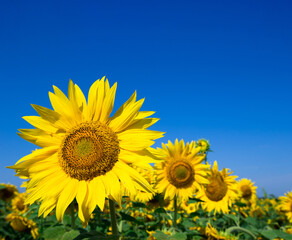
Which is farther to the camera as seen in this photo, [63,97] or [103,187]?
[63,97]

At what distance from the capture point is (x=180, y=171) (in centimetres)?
500

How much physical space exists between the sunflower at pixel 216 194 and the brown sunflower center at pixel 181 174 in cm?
112

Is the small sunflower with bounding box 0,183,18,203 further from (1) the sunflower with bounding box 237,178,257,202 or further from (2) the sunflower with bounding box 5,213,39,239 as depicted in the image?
(1) the sunflower with bounding box 237,178,257,202

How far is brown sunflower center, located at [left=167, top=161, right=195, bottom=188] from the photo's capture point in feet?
16.1

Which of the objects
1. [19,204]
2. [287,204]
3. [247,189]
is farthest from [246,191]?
[19,204]

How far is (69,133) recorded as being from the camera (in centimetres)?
277

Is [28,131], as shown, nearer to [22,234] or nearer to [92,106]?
[92,106]

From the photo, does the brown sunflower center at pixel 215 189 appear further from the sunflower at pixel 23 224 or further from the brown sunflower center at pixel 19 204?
the brown sunflower center at pixel 19 204

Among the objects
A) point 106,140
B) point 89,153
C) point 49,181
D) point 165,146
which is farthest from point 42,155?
point 165,146

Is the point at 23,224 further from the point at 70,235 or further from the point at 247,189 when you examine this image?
the point at 247,189

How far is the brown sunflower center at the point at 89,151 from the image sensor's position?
2.62 m

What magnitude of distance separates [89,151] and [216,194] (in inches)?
160

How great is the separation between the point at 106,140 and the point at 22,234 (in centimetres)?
614

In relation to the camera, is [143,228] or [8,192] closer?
[143,228]
